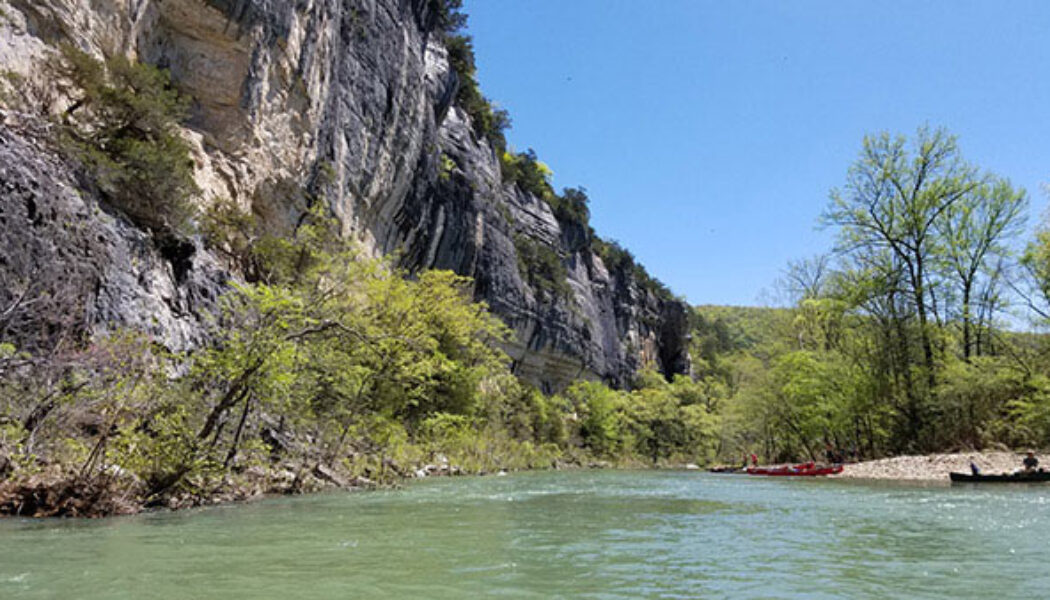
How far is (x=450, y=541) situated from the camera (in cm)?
695

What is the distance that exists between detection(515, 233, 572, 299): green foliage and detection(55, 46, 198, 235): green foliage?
107 feet

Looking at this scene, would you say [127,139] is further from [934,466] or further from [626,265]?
[626,265]

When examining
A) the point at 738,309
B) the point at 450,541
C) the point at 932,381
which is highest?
the point at 738,309

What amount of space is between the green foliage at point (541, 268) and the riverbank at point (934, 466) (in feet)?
93.6

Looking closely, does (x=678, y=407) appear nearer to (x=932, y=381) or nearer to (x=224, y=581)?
(x=932, y=381)

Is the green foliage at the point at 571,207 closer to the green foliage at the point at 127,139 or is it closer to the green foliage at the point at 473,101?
the green foliage at the point at 473,101

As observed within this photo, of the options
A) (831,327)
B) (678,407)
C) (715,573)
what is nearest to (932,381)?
(831,327)

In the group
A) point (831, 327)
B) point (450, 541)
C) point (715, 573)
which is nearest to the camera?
point (715, 573)

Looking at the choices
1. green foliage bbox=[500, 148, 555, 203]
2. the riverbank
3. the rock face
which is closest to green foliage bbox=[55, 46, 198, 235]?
A: the rock face

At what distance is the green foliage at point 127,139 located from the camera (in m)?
13.0

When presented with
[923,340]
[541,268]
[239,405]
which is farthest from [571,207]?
[239,405]

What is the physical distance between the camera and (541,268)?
49.7m

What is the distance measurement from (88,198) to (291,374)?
18.5 ft

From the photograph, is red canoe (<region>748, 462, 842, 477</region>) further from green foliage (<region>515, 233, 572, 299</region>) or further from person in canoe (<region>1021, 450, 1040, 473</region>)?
green foliage (<region>515, 233, 572, 299</region>)
